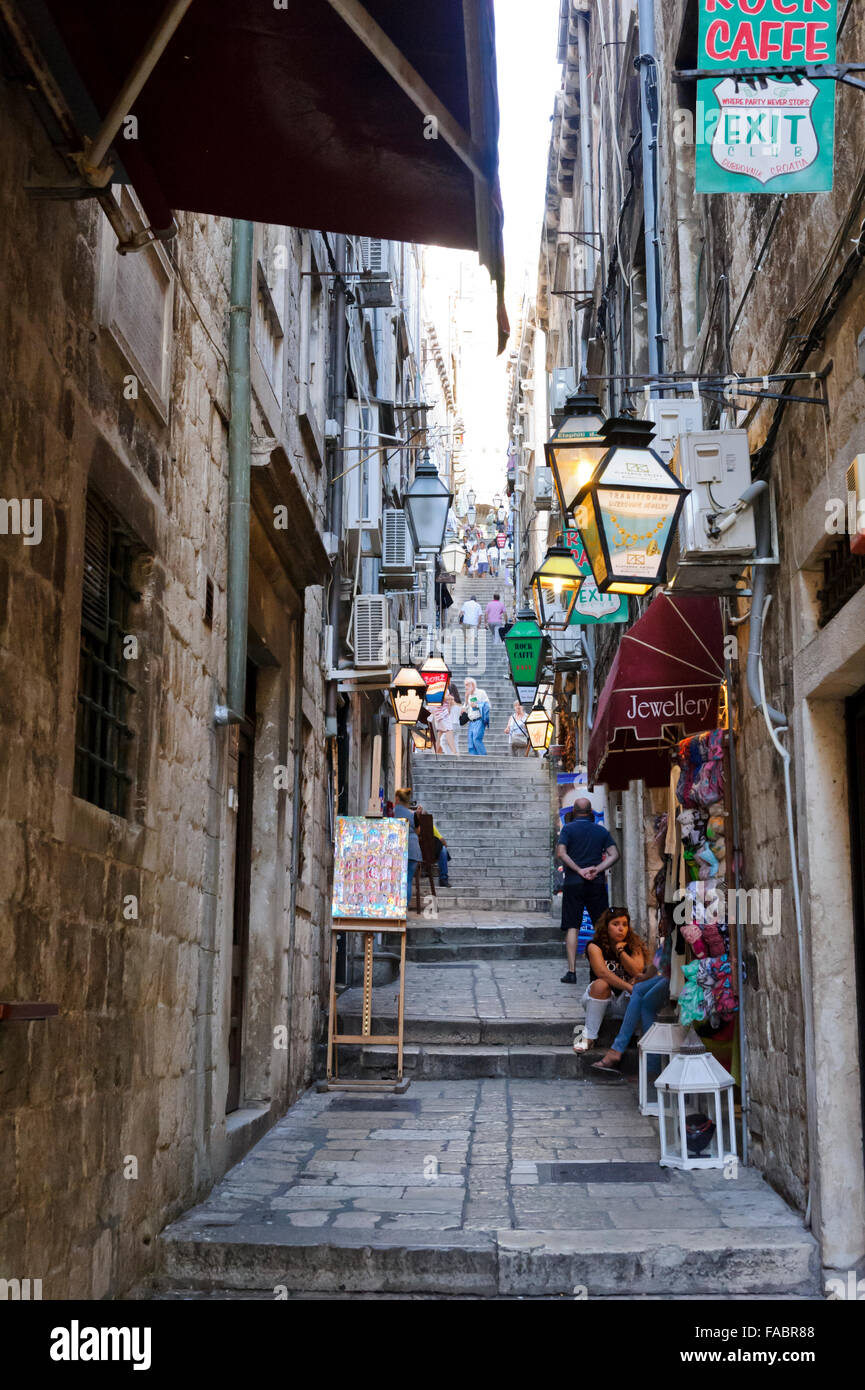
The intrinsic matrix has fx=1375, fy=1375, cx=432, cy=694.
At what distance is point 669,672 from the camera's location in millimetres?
8891

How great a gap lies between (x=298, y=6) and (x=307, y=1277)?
16.1 ft

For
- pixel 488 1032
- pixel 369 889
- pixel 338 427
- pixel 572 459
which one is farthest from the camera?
pixel 338 427

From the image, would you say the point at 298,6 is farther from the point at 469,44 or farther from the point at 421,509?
the point at 421,509

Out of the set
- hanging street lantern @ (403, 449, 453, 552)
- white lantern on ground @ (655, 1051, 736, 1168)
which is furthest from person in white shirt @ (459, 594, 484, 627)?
white lantern on ground @ (655, 1051, 736, 1168)

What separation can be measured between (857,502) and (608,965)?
6.17 metres

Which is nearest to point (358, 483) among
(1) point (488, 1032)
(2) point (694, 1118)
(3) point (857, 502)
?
(1) point (488, 1032)

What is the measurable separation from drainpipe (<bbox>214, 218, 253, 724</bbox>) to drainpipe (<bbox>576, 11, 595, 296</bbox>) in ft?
38.6

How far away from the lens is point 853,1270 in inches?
225

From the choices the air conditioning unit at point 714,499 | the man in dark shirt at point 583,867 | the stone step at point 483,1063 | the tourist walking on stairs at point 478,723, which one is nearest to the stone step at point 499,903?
the man in dark shirt at point 583,867

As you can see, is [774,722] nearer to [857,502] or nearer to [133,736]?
[857,502]

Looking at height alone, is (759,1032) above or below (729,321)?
below

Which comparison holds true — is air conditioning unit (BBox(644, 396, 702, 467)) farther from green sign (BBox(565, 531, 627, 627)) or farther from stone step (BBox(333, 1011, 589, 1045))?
stone step (BBox(333, 1011, 589, 1045))

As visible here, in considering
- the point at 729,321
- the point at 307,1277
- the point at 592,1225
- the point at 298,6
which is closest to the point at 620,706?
the point at 729,321

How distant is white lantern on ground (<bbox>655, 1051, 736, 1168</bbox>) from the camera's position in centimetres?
734
